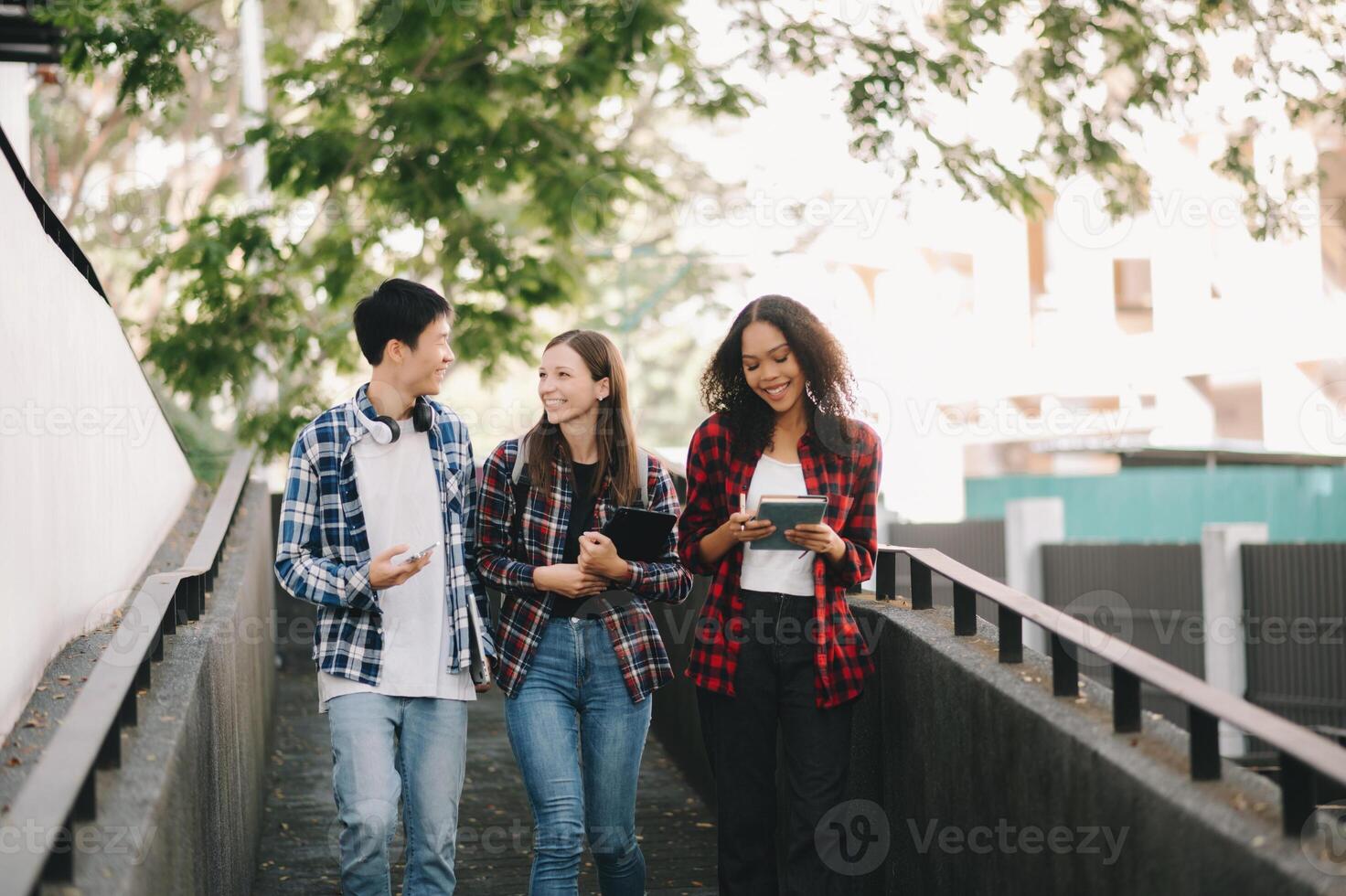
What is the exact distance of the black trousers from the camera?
4.09m

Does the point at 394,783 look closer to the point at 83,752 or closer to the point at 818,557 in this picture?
the point at 818,557

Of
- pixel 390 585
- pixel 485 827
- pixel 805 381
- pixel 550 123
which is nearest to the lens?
pixel 390 585

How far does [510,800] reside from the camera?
7285mm

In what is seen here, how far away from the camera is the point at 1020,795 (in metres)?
3.59

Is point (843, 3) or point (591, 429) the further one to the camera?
point (843, 3)

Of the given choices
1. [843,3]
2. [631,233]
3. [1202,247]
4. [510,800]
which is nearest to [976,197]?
[843,3]

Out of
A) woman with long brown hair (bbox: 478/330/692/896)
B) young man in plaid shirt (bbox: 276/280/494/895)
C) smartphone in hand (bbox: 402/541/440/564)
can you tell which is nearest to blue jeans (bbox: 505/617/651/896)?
woman with long brown hair (bbox: 478/330/692/896)

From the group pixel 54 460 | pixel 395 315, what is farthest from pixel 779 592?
pixel 54 460

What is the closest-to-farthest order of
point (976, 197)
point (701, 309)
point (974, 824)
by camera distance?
point (974, 824) < point (976, 197) < point (701, 309)

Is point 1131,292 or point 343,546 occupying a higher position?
point 1131,292

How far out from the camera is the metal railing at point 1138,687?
254 centimetres

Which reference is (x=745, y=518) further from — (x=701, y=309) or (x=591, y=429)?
(x=701, y=309)

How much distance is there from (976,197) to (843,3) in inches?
75.8

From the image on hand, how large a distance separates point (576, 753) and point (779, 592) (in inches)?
28.4
